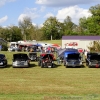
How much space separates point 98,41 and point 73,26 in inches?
2879

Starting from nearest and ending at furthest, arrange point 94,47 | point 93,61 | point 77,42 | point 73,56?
1. point 93,61
2. point 73,56
3. point 94,47
4. point 77,42

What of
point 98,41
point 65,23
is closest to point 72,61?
point 98,41

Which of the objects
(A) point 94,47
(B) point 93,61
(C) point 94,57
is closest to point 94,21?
(A) point 94,47

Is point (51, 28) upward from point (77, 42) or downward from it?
upward

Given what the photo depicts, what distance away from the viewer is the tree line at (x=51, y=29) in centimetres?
9531

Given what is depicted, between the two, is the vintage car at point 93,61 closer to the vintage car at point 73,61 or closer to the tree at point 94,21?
the vintage car at point 73,61

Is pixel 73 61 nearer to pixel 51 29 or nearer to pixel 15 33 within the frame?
pixel 15 33

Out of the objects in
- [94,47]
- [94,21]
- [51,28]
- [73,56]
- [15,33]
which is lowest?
[73,56]

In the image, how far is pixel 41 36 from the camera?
12094 cm

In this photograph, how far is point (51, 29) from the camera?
127 metres

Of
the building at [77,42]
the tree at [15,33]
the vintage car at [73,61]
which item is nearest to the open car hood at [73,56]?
the vintage car at [73,61]

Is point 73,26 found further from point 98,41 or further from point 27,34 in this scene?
point 98,41

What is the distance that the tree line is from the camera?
313ft

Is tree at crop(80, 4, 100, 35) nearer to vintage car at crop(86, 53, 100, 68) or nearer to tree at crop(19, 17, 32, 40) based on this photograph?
tree at crop(19, 17, 32, 40)
